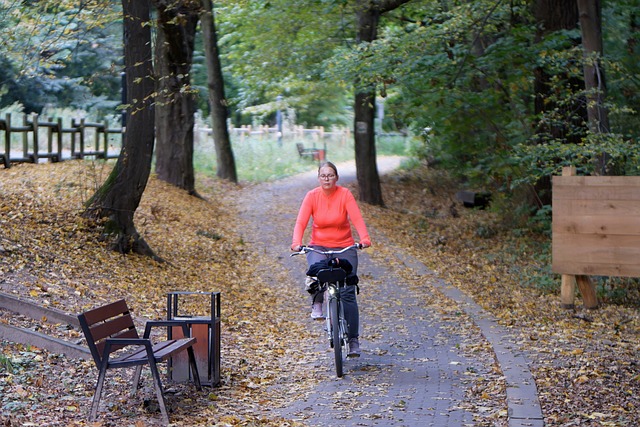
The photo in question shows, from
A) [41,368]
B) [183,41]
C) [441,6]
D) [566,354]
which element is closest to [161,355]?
[41,368]

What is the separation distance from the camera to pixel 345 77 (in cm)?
1973

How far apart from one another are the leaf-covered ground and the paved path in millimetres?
228

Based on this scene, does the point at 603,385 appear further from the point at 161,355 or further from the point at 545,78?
the point at 545,78

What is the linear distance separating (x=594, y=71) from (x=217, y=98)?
16.9 meters

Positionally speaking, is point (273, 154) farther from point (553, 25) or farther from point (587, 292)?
point (587, 292)

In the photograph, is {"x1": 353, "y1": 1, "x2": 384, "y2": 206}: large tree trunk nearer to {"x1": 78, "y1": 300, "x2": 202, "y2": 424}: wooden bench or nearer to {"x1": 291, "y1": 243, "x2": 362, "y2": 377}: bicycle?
{"x1": 291, "y1": 243, "x2": 362, "y2": 377}: bicycle

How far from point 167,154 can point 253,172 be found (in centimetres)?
1345

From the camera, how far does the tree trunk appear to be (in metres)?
13.5

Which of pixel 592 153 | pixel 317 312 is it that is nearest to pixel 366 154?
pixel 592 153

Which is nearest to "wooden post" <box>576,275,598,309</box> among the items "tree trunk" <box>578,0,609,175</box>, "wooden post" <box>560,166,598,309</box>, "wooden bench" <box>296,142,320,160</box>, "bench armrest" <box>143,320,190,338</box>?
"wooden post" <box>560,166,598,309</box>

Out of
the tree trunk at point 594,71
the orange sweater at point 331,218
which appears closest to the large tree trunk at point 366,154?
the tree trunk at point 594,71

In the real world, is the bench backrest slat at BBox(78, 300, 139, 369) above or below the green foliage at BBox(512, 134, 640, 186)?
below

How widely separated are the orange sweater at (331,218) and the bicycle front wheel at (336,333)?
611 mm

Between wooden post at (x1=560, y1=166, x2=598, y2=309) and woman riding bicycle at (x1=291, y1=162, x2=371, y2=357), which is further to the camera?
wooden post at (x1=560, y1=166, x2=598, y2=309)
